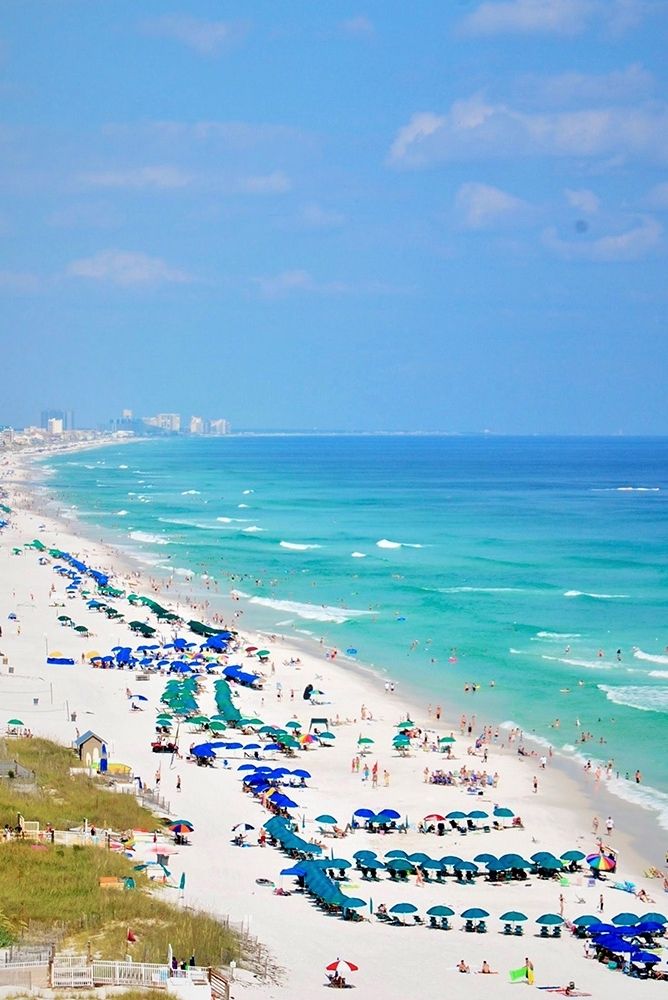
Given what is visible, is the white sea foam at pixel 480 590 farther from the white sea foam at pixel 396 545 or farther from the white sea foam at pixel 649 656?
the white sea foam at pixel 396 545

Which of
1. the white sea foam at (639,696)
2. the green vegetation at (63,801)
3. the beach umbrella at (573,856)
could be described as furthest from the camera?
the white sea foam at (639,696)

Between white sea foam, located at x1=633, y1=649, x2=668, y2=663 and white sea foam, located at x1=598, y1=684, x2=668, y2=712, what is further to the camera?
white sea foam, located at x1=633, y1=649, x2=668, y2=663

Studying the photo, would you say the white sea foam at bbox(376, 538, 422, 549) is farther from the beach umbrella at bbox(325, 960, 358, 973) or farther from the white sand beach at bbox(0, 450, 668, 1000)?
the beach umbrella at bbox(325, 960, 358, 973)

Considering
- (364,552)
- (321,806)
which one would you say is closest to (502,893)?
(321,806)

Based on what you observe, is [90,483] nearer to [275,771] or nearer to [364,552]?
[364,552]

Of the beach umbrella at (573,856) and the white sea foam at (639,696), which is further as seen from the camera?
the white sea foam at (639,696)

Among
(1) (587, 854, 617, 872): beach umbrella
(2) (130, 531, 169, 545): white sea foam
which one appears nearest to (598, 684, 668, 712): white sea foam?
(1) (587, 854, 617, 872): beach umbrella

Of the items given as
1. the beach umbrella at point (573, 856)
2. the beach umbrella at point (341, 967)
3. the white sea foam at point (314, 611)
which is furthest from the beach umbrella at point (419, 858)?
the white sea foam at point (314, 611)
